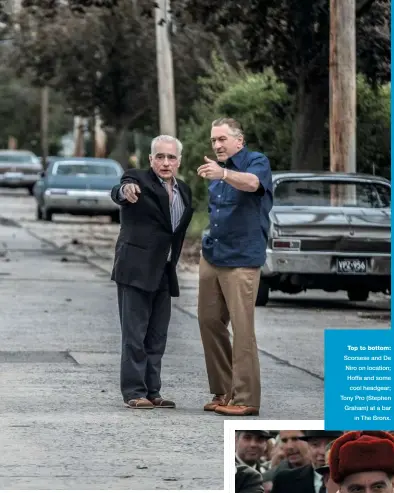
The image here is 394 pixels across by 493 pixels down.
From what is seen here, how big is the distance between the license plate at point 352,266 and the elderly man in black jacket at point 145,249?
7.57 m

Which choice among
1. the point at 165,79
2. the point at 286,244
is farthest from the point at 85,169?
the point at 286,244

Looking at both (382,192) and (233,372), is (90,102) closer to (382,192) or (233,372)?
(382,192)

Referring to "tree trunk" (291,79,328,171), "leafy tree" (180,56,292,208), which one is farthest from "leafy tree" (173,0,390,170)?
"leafy tree" (180,56,292,208)

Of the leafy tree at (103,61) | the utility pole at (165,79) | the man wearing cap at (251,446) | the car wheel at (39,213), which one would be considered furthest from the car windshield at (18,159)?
the man wearing cap at (251,446)

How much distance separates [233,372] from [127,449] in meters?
1.69

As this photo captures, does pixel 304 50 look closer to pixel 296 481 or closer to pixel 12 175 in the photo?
pixel 296 481

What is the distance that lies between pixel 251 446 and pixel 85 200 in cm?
3286

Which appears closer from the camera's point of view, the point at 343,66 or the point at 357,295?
the point at 357,295

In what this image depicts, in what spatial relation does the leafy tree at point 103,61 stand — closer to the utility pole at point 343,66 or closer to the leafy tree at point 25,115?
the utility pole at point 343,66

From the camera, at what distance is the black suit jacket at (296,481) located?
7457mm

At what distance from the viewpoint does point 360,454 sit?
7309 mm

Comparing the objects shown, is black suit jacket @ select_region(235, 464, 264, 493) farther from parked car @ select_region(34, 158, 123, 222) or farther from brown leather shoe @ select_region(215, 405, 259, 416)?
parked car @ select_region(34, 158, 123, 222)

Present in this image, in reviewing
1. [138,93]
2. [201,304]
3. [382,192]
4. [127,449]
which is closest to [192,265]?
[382,192]

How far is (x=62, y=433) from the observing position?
1009 centimetres
